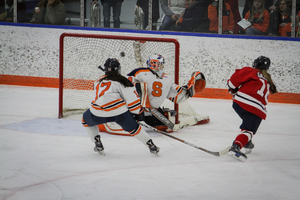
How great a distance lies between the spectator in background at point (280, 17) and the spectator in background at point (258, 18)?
8cm

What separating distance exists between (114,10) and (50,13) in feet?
3.84

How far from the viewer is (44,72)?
621 centimetres

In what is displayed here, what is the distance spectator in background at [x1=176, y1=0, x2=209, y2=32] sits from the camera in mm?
5695

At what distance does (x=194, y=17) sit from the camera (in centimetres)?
575

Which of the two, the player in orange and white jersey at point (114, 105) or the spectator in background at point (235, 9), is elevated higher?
the spectator in background at point (235, 9)

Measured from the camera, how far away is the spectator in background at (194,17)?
570 centimetres

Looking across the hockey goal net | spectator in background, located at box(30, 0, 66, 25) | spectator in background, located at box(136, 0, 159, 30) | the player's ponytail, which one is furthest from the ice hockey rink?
spectator in background, located at box(30, 0, 66, 25)

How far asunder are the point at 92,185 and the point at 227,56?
4.11m

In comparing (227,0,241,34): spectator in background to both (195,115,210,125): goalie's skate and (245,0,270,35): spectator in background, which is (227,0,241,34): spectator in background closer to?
(245,0,270,35): spectator in background

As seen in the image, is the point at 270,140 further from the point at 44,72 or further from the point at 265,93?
the point at 44,72

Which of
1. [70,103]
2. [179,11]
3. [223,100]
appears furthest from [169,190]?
[179,11]

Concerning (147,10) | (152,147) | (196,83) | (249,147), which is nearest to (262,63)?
(249,147)

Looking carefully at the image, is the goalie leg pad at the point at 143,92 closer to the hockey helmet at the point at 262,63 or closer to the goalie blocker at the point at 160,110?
the goalie blocker at the point at 160,110

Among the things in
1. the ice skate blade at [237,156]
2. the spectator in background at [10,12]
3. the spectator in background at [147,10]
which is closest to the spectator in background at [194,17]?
the spectator in background at [147,10]
